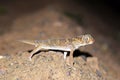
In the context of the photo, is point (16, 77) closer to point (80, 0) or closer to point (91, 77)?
point (91, 77)

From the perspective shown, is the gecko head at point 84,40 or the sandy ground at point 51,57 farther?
the gecko head at point 84,40

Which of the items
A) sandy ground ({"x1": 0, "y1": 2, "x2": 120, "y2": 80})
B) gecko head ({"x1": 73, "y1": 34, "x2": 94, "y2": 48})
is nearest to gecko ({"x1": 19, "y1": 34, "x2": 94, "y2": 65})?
gecko head ({"x1": 73, "y1": 34, "x2": 94, "y2": 48})

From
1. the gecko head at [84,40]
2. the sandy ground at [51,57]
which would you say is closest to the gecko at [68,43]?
the gecko head at [84,40]

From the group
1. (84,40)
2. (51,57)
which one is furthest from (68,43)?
(51,57)

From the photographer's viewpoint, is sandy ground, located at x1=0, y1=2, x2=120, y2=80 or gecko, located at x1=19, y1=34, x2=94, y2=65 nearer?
sandy ground, located at x1=0, y1=2, x2=120, y2=80

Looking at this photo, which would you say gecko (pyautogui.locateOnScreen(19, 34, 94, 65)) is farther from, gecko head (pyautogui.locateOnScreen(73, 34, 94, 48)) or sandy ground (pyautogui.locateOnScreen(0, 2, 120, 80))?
sandy ground (pyautogui.locateOnScreen(0, 2, 120, 80))

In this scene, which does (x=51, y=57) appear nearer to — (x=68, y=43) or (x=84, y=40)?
(x=68, y=43)

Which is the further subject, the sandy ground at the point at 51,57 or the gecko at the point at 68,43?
the gecko at the point at 68,43

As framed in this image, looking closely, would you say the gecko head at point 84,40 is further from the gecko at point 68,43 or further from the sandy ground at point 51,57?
the sandy ground at point 51,57
